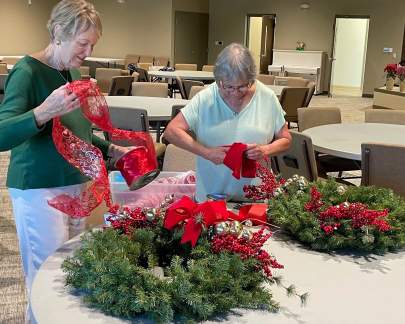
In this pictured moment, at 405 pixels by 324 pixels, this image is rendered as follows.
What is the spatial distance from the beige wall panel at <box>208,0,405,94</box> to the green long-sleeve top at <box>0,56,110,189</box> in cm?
1437

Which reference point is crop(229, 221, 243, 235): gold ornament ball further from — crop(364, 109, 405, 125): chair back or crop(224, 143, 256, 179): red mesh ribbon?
crop(364, 109, 405, 125): chair back

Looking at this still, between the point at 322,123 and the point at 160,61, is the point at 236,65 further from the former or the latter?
the point at 160,61

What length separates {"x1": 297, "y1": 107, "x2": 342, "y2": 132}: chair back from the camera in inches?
184

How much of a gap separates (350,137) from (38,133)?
98.7 inches

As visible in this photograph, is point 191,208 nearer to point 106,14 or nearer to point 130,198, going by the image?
point 130,198

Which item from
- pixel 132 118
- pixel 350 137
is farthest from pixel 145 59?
pixel 350 137

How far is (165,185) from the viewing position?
83.2 inches

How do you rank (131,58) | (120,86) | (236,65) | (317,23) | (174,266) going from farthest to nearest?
1. (131,58)
2. (317,23)
3. (120,86)
4. (236,65)
5. (174,266)

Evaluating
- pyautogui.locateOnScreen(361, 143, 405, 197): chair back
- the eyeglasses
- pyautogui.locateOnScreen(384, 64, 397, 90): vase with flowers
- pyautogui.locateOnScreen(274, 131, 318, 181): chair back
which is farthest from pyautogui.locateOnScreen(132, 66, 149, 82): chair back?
the eyeglasses

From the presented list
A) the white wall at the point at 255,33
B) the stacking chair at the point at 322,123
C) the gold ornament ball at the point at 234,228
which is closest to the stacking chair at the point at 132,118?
the stacking chair at the point at 322,123

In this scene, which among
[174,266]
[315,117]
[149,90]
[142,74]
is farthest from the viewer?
[142,74]

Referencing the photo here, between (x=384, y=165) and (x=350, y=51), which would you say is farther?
(x=350, y=51)

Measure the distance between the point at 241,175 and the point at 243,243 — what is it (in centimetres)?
72

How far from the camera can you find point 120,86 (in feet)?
23.6
